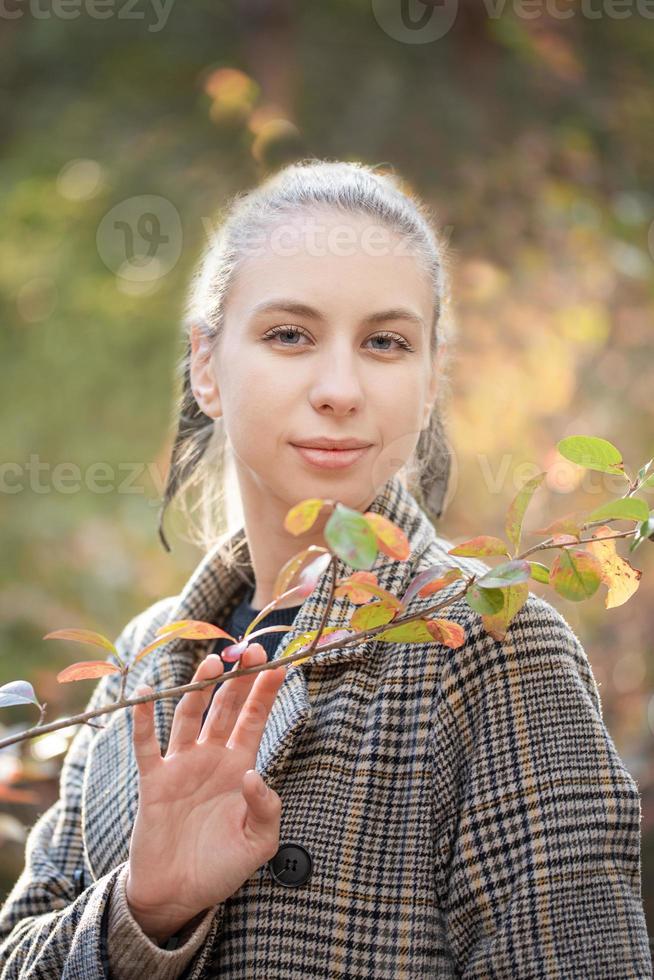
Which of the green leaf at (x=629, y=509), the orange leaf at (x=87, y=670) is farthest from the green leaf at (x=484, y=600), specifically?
the orange leaf at (x=87, y=670)

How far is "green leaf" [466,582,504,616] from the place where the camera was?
1031 mm

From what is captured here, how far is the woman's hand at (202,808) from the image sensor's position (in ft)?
3.95

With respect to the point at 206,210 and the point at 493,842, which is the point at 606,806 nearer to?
the point at 493,842

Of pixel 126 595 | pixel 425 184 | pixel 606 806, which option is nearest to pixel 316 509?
pixel 606 806

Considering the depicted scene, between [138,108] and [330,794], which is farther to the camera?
[138,108]

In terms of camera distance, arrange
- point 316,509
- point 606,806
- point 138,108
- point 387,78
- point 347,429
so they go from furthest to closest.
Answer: point 138,108 < point 387,78 < point 347,429 < point 606,806 < point 316,509

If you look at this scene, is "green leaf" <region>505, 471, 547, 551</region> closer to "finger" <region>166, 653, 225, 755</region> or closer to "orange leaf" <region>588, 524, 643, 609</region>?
"orange leaf" <region>588, 524, 643, 609</region>

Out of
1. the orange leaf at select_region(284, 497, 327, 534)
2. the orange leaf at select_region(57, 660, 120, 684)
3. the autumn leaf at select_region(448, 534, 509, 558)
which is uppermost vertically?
the orange leaf at select_region(284, 497, 327, 534)

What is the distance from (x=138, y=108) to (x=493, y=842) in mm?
2846

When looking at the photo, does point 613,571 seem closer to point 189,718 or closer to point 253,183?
point 189,718

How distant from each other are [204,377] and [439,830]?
74 centimetres

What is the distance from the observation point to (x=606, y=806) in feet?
3.96
